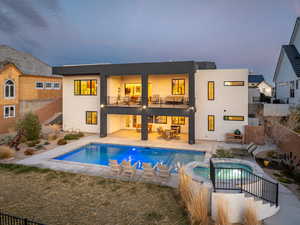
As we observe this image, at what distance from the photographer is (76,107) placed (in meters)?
20.5

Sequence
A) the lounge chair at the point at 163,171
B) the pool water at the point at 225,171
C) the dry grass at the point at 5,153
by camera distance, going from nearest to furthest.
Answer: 1. the pool water at the point at 225,171
2. the lounge chair at the point at 163,171
3. the dry grass at the point at 5,153

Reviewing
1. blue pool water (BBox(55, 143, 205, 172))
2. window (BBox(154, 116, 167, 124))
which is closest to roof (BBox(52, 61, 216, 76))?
window (BBox(154, 116, 167, 124))

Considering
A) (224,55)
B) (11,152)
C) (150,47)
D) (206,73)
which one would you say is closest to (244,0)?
(206,73)

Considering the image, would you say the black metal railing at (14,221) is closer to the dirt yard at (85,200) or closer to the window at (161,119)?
the dirt yard at (85,200)

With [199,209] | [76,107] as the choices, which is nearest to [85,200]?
[199,209]

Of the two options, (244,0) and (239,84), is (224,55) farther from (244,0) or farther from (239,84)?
(239,84)

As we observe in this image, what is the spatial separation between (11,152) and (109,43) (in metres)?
123

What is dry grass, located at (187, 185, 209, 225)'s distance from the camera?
590cm

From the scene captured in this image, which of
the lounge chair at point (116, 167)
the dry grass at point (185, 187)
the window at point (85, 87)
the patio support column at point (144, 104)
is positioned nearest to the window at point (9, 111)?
the window at point (85, 87)

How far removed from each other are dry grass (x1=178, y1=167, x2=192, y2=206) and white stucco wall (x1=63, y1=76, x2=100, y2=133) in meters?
13.9

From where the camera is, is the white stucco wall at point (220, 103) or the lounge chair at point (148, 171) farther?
the white stucco wall at point (220, 103)

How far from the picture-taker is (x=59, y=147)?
14680mm

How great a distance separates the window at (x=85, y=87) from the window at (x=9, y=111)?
7.08m

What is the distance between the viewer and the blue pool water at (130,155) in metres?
12.6
